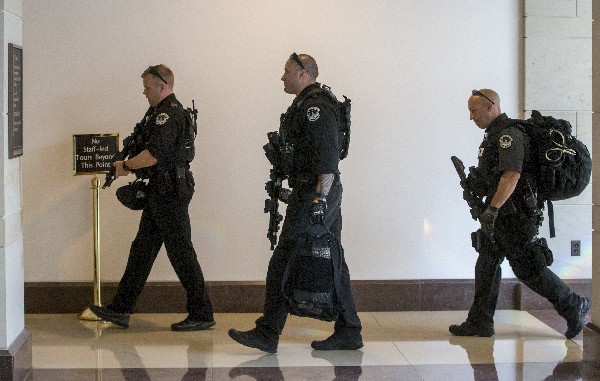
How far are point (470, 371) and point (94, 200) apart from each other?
328 cm

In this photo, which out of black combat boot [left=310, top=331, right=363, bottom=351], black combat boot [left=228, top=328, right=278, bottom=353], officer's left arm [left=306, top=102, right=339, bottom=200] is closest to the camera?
officer's left arm [left=306, top=102, right=339, bottom=200]

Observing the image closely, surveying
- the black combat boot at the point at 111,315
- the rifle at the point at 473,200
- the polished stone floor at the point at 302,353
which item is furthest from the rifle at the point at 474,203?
the black combat boot at the point at 111,315

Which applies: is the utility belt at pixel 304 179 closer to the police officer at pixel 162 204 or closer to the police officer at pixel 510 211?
the police officer at pixel 162 204

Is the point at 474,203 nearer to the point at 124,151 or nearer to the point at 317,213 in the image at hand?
the point at 317,213

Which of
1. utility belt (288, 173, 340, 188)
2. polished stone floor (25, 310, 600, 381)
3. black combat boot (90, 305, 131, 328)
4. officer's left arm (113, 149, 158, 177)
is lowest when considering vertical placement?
polished stone floor (25, 310, 600, 381)

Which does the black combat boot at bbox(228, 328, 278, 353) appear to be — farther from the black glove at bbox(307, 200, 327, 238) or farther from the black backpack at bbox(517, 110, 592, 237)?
the black backpack at bbox(517, 110, 592, 237)

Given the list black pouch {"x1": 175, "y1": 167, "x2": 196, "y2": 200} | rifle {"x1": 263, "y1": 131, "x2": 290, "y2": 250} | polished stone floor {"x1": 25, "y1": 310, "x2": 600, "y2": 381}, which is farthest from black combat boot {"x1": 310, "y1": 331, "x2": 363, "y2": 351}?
black pouch {"x1": 175, "y1": 167, "x2": 196, "y2": 200}

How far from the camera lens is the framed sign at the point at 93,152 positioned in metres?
7.86

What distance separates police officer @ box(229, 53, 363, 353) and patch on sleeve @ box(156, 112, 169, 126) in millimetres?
1020

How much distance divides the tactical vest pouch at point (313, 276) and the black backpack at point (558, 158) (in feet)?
5.34

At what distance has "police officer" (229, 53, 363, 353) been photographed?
6352mm

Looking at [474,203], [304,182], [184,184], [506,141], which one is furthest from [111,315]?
[506,141]

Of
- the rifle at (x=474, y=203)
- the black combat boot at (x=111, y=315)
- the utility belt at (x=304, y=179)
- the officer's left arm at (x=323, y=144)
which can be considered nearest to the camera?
the officer's left arm at (x=323, y=144)

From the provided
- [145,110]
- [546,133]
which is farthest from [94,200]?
[546,133]
